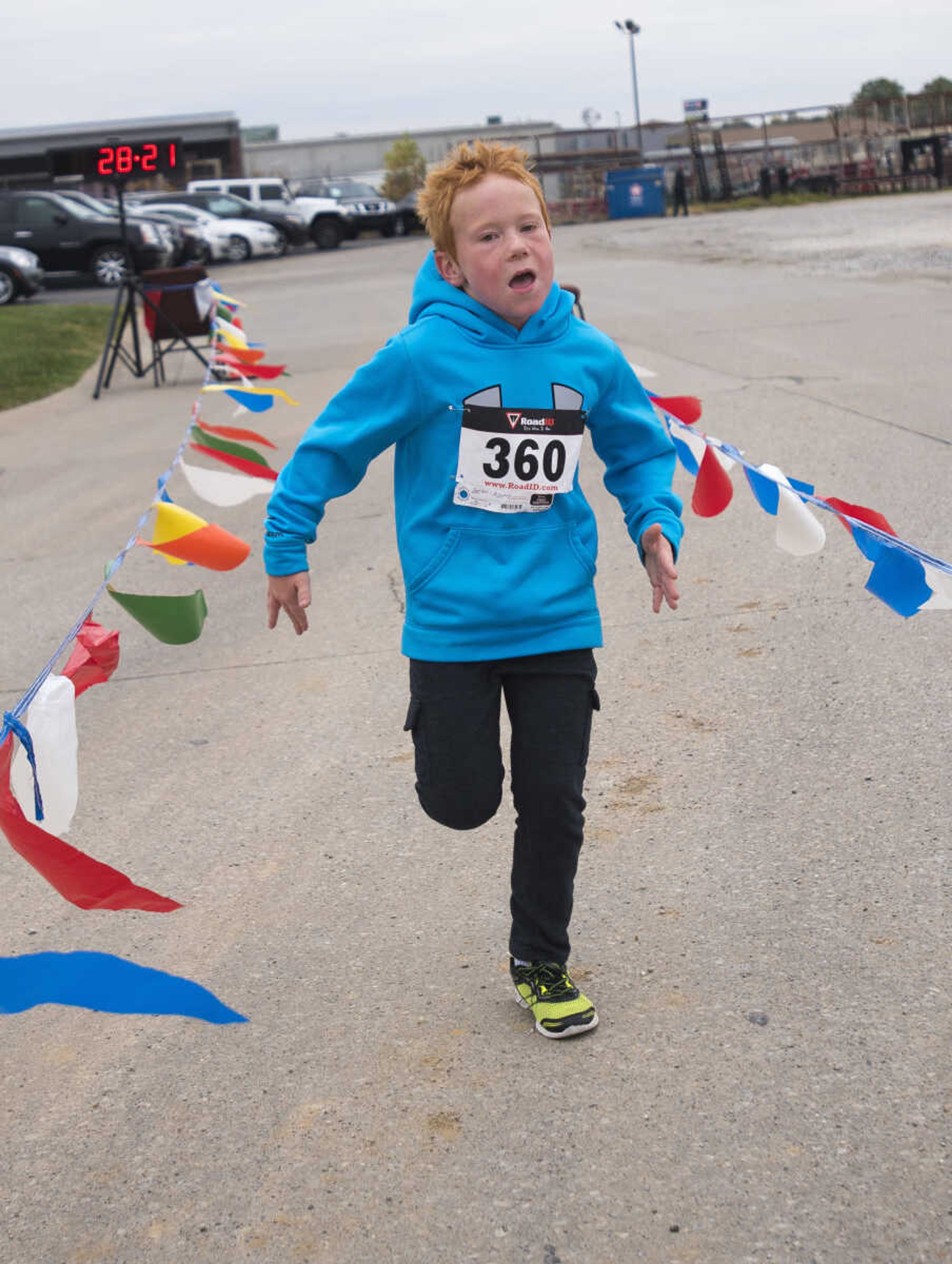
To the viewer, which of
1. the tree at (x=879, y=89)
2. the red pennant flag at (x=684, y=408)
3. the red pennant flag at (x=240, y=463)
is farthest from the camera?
the tree at (x=879, y=89)

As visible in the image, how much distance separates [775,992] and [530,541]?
→ 1094 mm

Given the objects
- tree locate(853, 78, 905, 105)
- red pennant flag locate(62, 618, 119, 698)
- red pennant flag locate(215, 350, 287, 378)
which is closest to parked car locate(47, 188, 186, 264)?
red pennant flag locate(215, 350, 287, 378)

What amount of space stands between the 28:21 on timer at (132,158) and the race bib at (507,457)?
11.6 meters

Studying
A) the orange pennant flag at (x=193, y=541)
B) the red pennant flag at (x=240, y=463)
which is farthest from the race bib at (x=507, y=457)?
the red pennant flag at (x=240, y=463)

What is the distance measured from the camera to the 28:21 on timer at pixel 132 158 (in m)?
13.5

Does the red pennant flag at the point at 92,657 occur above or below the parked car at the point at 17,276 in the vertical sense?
below

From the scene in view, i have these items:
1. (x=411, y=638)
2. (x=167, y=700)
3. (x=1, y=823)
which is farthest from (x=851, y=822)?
(x=167, y=700)

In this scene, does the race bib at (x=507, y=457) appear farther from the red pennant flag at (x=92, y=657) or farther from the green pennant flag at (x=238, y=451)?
the green pennant flag at (x=238, y=451)

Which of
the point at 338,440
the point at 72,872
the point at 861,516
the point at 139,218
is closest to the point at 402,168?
the point at 139,218

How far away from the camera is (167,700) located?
5.52 metres

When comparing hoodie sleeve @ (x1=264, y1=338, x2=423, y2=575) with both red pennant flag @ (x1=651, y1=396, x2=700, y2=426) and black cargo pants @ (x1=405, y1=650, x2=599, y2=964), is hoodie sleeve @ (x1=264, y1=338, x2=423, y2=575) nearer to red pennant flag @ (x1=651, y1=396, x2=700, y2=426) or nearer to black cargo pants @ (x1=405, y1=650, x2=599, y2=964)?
black cargo pants @ (x1=405, y1=650, x2=599, y2=964)

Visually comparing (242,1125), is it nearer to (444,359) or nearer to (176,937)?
(176,937)

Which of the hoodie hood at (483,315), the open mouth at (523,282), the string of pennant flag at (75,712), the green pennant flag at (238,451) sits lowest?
the string of pennant flag at (75,712)

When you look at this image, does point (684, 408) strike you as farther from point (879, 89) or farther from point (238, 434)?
point (879, 89)
